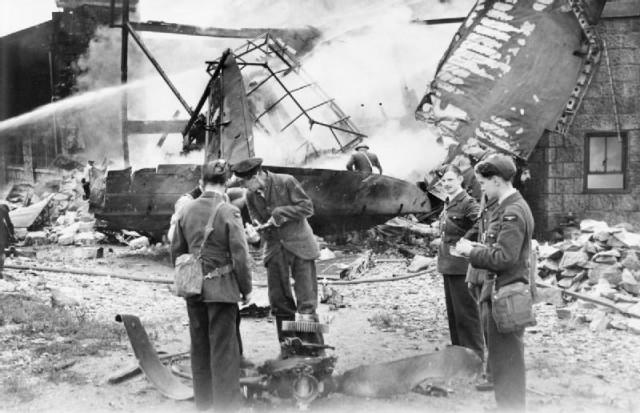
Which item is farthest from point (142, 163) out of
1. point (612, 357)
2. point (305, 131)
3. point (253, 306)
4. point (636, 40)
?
point (612, 357)

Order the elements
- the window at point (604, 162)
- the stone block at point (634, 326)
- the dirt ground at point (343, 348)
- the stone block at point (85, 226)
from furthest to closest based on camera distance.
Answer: the stone block at point (85, 226) → the window at point (604, 162) → the stone block at point (634, 326) → the dirt ground at point (343, 348)

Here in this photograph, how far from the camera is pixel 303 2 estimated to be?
18578 mm

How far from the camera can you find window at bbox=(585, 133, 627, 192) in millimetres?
11234

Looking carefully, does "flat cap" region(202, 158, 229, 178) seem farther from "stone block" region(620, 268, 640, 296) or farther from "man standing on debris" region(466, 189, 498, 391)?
"stone block" region(620, 268, 640, 296)

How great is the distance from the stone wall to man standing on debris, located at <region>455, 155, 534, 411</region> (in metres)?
7.68

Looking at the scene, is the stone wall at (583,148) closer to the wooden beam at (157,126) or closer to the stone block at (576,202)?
the stone block at (576,202)

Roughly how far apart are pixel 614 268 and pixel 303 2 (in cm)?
1324

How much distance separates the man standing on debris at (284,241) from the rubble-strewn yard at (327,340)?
55 centimetres

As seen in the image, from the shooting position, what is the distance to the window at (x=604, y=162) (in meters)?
11.2

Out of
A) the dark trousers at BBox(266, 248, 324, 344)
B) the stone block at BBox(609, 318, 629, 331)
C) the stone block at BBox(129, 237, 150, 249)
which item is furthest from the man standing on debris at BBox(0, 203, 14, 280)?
the stone block at BBox(609, 318, 629, 331)

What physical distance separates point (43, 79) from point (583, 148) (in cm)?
1649

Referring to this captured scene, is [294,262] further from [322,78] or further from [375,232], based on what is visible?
[322,78]

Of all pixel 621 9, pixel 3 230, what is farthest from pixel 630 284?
pixel 3 230

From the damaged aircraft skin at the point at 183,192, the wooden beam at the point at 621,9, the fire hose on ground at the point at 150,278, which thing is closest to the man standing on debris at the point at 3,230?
the fire hose on ground at the point at 150,278
